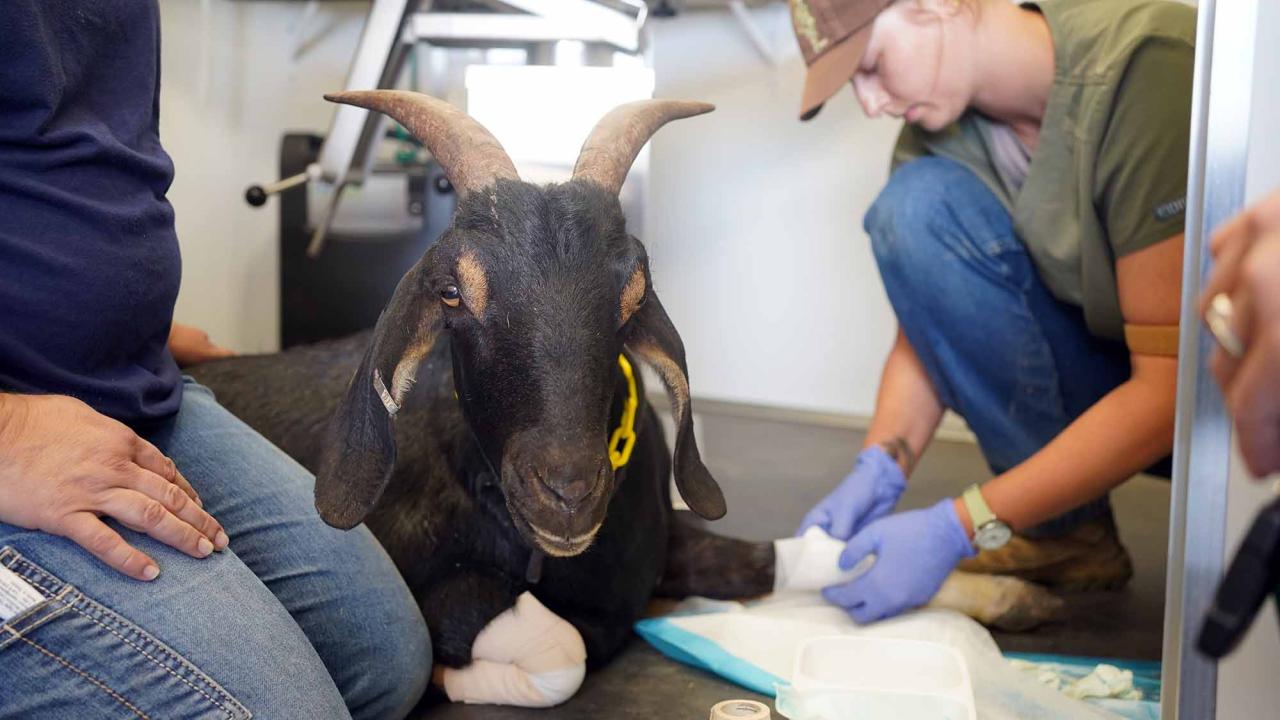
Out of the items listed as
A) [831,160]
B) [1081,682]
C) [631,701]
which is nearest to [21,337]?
[631,701]

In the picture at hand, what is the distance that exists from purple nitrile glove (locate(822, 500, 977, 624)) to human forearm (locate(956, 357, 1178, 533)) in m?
0.06

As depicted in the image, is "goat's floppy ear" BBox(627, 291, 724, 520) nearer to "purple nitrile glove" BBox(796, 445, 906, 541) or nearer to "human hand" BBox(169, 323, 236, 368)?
"purple nitrile glove" BBox(796, 445, 906, 541)

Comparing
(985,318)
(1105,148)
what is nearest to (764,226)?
(985,318)

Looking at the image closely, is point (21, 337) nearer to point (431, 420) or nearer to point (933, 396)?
point (431, 420)

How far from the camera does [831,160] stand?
2885 millimetres

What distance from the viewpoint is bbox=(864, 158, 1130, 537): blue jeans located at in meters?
2.35

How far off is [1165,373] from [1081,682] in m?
0.52

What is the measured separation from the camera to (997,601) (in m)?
2.13

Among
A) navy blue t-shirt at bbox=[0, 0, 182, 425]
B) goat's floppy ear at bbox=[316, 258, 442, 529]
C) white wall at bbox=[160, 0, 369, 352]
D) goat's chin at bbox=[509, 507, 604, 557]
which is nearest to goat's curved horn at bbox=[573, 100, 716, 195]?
goat's floppy ear at bbox=[316, 258, 442, 529]

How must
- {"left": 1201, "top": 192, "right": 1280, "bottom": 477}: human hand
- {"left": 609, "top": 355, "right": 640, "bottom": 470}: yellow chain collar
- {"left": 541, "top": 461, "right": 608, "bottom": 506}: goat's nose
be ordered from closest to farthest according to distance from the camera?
{"left": 1201, "top": 192, "right": 1280, "bottom": 477}: human hand < {"left": 541, "top": 461, "right": 608, "bottom": 506}: goat's nose < {"left": 609, "top": 355, "right": 640, "bottom": 470}: yellow chain collar

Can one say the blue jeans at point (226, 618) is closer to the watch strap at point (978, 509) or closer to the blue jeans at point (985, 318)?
the watch strap at point (978, 509)

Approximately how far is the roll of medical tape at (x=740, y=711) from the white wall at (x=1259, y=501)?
50cm

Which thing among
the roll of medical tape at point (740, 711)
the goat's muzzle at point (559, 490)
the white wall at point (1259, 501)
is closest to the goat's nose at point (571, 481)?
the goat's muzzle at point (559, 490)

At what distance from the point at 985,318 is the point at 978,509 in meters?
0.50
